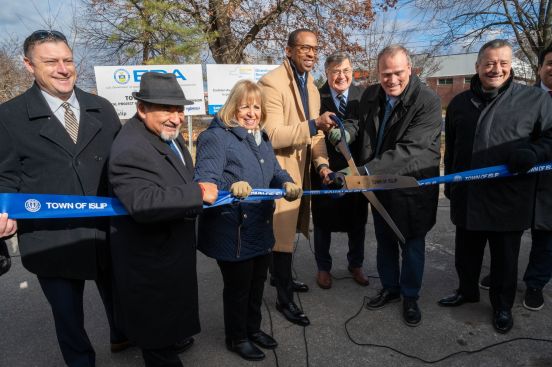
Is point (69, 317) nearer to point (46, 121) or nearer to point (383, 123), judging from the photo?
point (46, 121)

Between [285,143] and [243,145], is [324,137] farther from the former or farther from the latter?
[243,145]

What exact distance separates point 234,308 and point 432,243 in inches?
130

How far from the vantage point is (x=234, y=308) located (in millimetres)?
2664

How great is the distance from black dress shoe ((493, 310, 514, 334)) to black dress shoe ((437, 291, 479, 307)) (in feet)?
1.15

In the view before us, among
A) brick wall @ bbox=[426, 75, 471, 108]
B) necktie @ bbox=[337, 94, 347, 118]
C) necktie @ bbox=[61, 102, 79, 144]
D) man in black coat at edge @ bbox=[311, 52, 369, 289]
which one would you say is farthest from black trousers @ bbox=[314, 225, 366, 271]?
brick wall @ bbox=[426, 75, 471, 108]

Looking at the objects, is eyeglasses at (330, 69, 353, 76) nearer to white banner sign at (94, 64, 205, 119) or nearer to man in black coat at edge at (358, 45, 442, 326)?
man in black coat at edge at (358, 45, 442, 326)

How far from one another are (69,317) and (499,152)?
3200 mm

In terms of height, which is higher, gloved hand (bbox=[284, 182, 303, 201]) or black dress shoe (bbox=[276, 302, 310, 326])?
gloved hand (bbox=[284, 182, 303, 201])

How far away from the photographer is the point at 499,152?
114 inches

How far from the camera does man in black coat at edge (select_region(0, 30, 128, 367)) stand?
221 cm

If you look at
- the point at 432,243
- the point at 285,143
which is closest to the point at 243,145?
the point at 285,143

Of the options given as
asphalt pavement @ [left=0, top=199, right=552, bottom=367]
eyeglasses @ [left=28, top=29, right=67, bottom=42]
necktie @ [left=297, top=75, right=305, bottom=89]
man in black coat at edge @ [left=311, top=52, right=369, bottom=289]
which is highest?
eyeglasses @ [left=28, top=29, right=67, bottom=42]

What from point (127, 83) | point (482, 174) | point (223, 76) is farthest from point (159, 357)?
point (127, 83)

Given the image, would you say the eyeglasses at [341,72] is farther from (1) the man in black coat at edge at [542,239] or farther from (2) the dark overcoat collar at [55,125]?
(2) the dark overcoat collar at [55,125]
